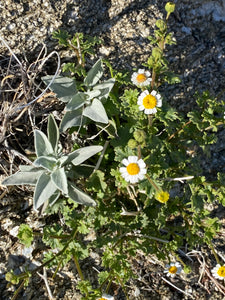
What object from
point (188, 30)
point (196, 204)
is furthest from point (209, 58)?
point (196, 204)

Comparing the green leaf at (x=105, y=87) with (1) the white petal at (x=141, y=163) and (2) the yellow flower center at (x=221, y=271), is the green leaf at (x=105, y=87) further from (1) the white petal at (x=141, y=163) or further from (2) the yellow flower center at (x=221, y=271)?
(2) the yellow flower center at (x=221, y=271)

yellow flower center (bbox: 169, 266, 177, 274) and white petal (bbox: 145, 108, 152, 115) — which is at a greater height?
white petal (bbox: 145, 108, 152, 115)

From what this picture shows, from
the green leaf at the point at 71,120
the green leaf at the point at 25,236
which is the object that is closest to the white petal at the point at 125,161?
the green leaf at the point at 71,120

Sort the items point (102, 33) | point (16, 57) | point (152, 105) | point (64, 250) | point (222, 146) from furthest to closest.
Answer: point (222, 146) → point (102, 33) → point (16, 57) → point (64, 250) → point (152, 105)

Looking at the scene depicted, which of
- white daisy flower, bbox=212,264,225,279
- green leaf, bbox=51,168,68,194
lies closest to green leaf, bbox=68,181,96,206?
green leaf, bbox=51,168,68,194

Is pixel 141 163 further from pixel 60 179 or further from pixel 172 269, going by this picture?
pixel 172 269

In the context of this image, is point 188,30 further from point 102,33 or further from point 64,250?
point 64,250

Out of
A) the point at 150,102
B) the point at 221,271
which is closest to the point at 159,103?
Result: the point at 150,102

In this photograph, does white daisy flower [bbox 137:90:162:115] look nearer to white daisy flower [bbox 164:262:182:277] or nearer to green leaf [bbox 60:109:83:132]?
green leaf [bbox 60:109:83:132]
